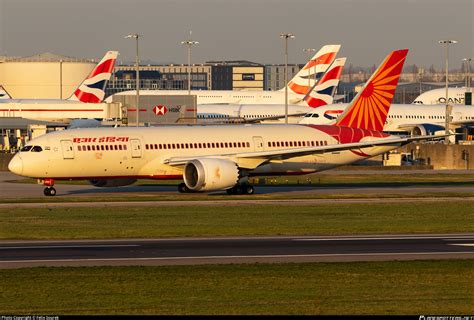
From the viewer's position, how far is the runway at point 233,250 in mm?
30391

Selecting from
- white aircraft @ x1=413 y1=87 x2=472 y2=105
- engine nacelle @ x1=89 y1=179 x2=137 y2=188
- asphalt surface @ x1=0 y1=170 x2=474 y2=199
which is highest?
white aircraft @ x1=413 y1=87 x2=472 y2=105

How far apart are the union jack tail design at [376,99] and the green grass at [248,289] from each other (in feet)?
108

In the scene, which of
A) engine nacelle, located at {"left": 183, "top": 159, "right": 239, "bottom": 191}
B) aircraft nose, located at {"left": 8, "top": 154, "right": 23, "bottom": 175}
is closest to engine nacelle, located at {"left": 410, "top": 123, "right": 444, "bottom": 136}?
engine nacelle, located at {"left": 183, "top": 159, "right": 239, "bottom": 191}

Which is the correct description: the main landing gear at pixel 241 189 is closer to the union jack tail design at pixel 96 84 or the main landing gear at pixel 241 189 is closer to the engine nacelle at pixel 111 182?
the engine nacelle at pixel 111 182

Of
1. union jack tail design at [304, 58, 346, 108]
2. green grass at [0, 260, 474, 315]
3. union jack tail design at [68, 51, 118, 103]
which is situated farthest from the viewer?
union jack tail design at [304, 58, 346, 108]

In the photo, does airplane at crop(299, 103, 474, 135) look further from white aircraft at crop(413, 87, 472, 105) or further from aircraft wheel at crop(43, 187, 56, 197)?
aircraft wheel at crop(43, 187, 56, 197)

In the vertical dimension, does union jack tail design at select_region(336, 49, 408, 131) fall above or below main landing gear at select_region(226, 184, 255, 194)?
above

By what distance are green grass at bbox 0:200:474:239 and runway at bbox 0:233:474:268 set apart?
1.94 m

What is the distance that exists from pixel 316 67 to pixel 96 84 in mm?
31248

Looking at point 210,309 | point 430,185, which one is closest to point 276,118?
point 430,185

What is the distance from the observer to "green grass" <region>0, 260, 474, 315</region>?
74.4 feet

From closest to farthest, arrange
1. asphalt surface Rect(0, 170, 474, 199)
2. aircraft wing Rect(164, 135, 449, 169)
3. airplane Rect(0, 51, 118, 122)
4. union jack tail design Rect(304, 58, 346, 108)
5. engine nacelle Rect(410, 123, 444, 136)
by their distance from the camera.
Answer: aircraft wing Rect(164, 135, 449, 169)
asphalt surface Rect(0, 170, 474, 199)
engine nacelle Rect(410, 123, 444, 136)
airplane Rect(0, 51, 118, 122)
union jack tail design Rect(304, 58, 346, 108)

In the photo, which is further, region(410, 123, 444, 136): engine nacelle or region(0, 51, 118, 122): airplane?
region(0, 51, 118, 122): airplane

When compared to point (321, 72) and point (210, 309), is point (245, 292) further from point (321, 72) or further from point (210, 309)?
point (321, 72)
